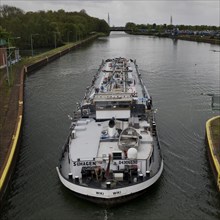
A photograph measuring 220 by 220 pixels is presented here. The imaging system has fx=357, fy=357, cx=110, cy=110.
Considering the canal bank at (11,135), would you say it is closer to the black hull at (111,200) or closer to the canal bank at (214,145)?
the black hull at (111,200)

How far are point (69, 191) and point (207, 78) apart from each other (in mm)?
48942

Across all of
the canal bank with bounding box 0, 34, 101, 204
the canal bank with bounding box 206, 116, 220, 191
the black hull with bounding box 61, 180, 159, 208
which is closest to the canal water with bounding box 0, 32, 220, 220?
the black hull with bounding box 61, 180, 159, 208

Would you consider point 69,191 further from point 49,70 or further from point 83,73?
point 49,70

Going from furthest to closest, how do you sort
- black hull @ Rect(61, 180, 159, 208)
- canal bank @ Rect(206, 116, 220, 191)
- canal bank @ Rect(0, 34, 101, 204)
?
canal bank @ Rect(206, 116, 220, 191) → canal bank @ Rect(0, 34, 101, 204) → black hull @ Rect(61, 180, 159, 208)

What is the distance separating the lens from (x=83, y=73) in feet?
245

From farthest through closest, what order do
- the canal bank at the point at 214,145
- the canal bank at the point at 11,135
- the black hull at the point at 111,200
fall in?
the canal bank at the point at 214,145
the canal bank at the point at 11,135
the black hull at the point at 111,200

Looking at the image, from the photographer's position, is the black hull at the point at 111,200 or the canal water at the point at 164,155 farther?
the canal water at the point at 164,155

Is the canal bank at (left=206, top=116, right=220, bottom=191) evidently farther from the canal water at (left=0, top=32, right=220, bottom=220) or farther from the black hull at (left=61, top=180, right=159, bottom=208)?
the black hull at (left=61, top=180, right=159, bottom=208)

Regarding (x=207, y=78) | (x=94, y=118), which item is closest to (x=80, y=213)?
(x=94, y=118)

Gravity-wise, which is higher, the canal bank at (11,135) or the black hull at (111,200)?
the canal bank at (11,135)

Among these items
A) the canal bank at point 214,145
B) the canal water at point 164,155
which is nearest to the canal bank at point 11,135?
the canal water at point 164,155

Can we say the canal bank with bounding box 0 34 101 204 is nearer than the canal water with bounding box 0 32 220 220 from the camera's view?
No

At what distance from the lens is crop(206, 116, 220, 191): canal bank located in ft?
84.2

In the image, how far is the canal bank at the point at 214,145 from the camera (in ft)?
84.2
